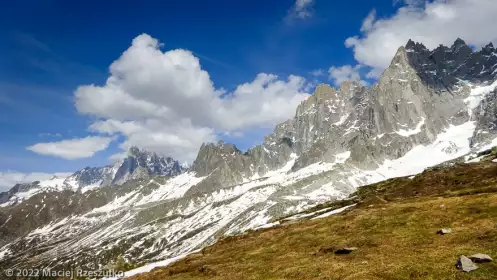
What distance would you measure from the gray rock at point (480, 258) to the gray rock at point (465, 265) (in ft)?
2.79

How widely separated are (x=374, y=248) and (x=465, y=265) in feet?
52.3

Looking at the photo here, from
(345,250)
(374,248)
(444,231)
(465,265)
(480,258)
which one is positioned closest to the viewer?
(465,265)

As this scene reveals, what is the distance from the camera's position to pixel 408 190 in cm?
13488

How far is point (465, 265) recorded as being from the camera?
109 ft

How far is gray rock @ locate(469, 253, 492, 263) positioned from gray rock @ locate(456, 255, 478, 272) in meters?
0.85

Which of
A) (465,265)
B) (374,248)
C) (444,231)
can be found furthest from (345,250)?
(465,265)

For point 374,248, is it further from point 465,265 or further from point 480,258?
point 465,265

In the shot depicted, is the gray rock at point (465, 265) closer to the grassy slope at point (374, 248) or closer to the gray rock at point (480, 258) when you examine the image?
the grassy slope at point (374, 248)

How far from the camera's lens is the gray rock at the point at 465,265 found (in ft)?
107

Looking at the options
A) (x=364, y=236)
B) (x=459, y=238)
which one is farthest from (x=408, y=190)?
(x=459, y=238)

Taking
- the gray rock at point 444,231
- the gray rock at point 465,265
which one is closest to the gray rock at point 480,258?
the gray rock at point 465,265

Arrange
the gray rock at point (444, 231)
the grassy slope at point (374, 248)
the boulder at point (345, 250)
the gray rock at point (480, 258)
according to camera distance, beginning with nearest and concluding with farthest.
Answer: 1. the gray rock at point (480, 258)
2. the grassy slope at point (374, 248)
3. the gray rock at point (444, 231)
4. the boulder at point (345, 250)

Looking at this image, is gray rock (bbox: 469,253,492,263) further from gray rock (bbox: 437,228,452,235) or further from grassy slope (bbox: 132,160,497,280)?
gray rock (bbox: 437,228,452,235)

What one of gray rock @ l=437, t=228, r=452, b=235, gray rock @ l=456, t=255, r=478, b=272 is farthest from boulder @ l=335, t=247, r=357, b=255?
gray rock @ l=456, t=255, r=478, b=272
